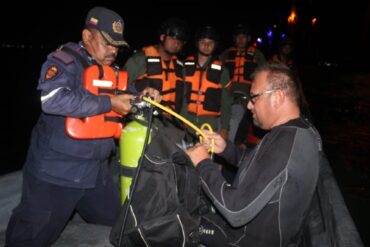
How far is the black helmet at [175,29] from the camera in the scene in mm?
4719

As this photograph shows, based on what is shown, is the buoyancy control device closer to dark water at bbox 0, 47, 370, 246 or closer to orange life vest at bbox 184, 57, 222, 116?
orange life vest at bbox 184, 57, 222, 116

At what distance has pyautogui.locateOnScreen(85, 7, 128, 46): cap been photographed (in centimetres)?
273

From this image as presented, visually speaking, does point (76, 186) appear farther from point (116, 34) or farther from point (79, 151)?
point (116, 34)

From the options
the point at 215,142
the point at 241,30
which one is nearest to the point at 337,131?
the point at 241,30

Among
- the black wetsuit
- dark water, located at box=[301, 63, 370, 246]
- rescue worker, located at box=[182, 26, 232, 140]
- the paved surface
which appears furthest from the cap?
dark water, located at box=[301, 63, 370, 246]

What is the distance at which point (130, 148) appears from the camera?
330 centimetres

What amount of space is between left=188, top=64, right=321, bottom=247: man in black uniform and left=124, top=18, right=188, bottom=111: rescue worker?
90.4 inches

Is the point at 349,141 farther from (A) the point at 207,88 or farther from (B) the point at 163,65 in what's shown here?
(B) the point at 163,65

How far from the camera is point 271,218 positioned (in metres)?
2.25

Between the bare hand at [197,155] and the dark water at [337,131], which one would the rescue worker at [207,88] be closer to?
the bare hand at [197,155]

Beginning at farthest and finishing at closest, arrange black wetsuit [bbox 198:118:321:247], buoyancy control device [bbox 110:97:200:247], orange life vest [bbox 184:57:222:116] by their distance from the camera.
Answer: orange life vest [bbox 184:57:222:116] → buoyancy control device [bbox 110:97:200:247] → black wetsuit [bbox 198:118:321:247]

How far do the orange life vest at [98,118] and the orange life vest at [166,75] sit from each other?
1765 millimetres

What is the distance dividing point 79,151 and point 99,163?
315mm

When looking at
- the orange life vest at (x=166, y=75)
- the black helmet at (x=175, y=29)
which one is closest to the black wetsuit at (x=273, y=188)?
the orange life vest at (x=166, y=75)
